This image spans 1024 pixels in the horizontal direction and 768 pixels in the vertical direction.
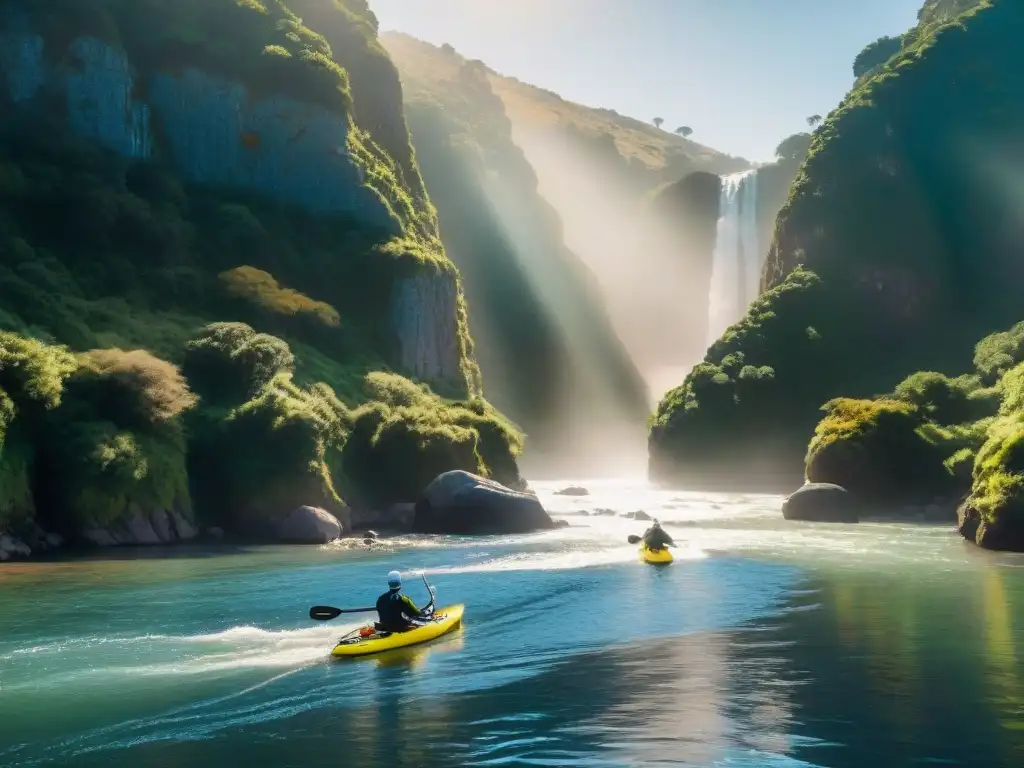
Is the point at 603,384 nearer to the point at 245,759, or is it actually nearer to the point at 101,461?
the point at 101,461

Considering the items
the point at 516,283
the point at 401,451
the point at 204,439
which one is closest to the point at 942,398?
the point at 401,451

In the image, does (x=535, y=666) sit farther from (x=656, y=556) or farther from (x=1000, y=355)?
(x=1000, y=355)

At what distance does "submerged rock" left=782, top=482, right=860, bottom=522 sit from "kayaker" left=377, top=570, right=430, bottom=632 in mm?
36460

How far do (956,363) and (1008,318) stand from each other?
29.5 ft

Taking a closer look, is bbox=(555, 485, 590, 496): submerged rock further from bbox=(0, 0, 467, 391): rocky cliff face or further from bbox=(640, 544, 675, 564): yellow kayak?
bbox=(640, 544, 675, 564): yellow kayak

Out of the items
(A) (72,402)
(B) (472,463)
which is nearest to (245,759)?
(A) (72,402)

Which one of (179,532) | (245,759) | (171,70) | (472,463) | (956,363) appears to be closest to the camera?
→ (245,759)

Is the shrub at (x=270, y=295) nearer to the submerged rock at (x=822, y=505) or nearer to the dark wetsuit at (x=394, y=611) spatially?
the submerged rock at (x=822, y=505)

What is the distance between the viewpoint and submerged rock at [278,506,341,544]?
→ 4338 centimetres

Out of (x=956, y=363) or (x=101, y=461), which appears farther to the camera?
(x=956, y=363)

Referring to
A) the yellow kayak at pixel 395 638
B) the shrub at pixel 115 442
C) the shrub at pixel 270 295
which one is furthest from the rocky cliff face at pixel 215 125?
the yellow kayak at pixel 395 638

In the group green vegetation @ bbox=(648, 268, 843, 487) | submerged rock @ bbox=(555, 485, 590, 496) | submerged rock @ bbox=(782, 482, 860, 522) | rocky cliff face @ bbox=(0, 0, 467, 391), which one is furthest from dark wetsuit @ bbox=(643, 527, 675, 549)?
green vegetation @ bbox=(648, 268, 843, 487)

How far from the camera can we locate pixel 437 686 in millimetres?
18125

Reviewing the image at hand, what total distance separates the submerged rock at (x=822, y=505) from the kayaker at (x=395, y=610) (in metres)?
36.5
